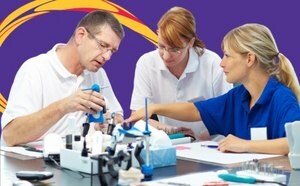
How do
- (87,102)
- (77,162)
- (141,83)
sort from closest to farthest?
(77,162), (87,102), (141,83)

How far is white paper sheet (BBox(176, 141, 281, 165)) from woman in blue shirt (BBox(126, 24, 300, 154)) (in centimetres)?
7

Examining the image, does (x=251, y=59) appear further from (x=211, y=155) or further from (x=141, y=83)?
(x=141, y=83)

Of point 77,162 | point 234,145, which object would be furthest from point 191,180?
point 234,145

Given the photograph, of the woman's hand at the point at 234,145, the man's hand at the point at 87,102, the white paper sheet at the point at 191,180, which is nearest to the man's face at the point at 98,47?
the man's hand at the point at 87,102

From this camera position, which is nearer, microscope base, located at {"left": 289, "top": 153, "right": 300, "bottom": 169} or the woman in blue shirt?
microscope base, located at {"left": 289, "top": 153, "right": 300, "bottom": 169}

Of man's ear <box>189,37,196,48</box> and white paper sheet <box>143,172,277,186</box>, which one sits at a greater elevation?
man's ear <box>189,37,196,48</box>

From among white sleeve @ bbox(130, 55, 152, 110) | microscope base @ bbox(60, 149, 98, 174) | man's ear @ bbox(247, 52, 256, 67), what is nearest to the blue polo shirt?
man's ear @ bbox(247, 52, 256, 67)

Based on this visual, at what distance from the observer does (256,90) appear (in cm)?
284

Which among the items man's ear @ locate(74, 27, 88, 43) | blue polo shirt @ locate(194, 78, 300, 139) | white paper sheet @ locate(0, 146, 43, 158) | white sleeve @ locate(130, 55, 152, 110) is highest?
man's ear @ locate(74, 27, 88, 43)

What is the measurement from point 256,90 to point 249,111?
0.10 m

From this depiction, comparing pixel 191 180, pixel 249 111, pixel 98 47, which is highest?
pixel 98 47

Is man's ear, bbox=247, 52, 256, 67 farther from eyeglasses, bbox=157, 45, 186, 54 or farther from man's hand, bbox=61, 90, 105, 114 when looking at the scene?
man's hand, bbox=61, 90, 105, 114

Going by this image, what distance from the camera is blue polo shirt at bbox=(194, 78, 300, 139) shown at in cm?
269

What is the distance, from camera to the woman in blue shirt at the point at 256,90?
→ 2709 millimetres
